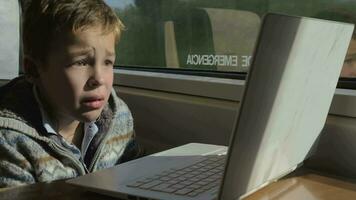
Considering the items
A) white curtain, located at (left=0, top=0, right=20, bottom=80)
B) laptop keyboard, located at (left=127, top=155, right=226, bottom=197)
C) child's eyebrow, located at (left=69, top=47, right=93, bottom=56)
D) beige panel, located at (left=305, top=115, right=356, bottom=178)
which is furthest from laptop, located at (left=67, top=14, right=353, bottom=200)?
white curtain, located at (left=0, top=0, right=20, bottom=80)

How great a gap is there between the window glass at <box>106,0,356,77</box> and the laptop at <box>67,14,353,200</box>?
31 centimetres

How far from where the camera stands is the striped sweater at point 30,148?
0.97 metres

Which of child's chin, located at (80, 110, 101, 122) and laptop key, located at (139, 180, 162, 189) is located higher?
child's chin, located at (80, 110, 101, 122)

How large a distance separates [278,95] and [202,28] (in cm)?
85

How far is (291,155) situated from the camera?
2.62ft

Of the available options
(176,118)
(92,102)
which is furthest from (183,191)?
(176,118)

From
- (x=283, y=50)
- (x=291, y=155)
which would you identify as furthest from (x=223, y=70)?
(x=283, y=50)

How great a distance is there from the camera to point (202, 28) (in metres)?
1.46

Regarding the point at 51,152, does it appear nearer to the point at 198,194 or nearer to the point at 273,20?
the point at 198,194

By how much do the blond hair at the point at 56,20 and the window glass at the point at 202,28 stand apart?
0.32m

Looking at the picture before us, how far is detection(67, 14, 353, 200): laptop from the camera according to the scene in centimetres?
60

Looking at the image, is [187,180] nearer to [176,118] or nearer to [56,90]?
[56,90]

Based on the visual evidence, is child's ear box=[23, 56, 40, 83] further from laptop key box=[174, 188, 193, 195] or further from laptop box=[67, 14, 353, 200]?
A: laptop key box=[174, 188, 193, 195]

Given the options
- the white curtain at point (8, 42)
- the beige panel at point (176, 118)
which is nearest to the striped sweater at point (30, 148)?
the beige panel at point (176, 118)
